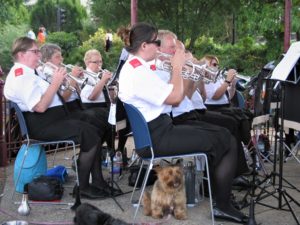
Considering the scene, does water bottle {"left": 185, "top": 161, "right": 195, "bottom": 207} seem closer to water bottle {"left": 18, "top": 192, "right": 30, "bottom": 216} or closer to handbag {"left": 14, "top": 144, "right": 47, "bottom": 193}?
water bottle {"left": 18, "top": 192, "right": 30, "bottom": 216}

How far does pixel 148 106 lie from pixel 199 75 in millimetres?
1008

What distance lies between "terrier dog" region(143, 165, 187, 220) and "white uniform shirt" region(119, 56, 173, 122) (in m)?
0.50

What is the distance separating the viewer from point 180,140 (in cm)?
403

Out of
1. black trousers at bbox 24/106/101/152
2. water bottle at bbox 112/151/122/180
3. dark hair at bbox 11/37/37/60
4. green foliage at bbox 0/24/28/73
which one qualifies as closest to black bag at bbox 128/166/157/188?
water bottle at bbox 112/151/122/180

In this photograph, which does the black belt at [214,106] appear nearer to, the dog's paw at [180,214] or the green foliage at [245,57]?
the dog's paw at [180,214]

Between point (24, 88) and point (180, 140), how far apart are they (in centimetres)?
160

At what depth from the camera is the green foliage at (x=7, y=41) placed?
2140 centimetres

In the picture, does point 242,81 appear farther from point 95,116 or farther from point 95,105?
point 95,116

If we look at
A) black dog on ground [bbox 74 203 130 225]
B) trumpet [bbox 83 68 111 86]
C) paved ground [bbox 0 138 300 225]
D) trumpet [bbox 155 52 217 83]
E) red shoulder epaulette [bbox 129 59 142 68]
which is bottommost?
paved ground [bbox 0 138 300 225]

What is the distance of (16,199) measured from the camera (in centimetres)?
497

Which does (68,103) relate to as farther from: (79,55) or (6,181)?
(79,55)

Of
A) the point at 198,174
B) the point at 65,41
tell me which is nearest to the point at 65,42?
the point at 65,41

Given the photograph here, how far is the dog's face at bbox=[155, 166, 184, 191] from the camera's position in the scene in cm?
412

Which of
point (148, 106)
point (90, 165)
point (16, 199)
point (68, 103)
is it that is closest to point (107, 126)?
point (68, 103)
